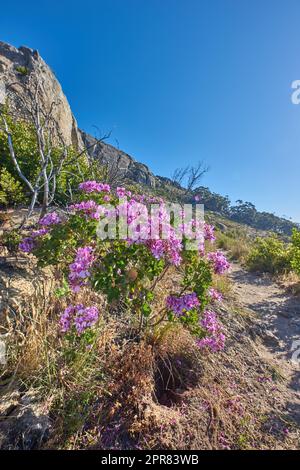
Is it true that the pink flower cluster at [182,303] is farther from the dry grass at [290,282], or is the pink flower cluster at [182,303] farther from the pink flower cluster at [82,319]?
the dry grass at [290,282]

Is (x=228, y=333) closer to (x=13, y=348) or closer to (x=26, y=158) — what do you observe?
(x=13, y=348)

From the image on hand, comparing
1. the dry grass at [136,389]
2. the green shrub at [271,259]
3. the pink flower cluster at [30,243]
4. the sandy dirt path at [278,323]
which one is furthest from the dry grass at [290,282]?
the pink flower cluster at [30,243]

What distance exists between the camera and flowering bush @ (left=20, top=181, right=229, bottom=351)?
1635 millimetres

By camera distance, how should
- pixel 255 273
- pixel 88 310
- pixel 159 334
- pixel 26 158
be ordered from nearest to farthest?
1. pixel 88 310
2. pixel 159 334
3. pixel 26 158
4. pixel 255 273

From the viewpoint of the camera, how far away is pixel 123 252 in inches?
66.6

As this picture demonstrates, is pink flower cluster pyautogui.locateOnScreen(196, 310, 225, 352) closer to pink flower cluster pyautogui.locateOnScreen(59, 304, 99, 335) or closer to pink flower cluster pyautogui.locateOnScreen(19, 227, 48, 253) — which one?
pink flower cluster pyautogui.locateOnScreen(59, 304, 99, 335)

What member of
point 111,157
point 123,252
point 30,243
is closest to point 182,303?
point 123,252

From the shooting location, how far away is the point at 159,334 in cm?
228

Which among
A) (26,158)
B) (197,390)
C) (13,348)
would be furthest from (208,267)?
(26,158)

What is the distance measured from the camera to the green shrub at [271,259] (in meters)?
6.12

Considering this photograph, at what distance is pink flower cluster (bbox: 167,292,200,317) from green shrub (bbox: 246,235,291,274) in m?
5.25


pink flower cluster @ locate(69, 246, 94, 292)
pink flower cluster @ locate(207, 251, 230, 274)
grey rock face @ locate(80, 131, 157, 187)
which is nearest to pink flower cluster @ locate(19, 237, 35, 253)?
pink flower cluster @ locate(69, 246, 94, 292)

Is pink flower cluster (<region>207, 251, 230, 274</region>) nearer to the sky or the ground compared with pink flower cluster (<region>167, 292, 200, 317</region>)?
nearer to the sky

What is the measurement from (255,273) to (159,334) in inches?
204
